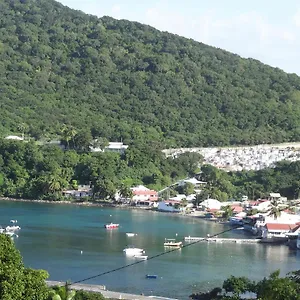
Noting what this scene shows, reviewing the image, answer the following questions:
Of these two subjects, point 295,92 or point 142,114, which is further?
point 295,92

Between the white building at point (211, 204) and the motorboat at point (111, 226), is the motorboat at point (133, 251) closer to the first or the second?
the motorboat at point (111, 226)

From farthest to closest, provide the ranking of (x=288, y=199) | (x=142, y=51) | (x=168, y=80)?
(x=142, y=51)
(x=168, y=80)
(x=288, y=199)

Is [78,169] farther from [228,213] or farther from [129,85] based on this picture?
[129,85]

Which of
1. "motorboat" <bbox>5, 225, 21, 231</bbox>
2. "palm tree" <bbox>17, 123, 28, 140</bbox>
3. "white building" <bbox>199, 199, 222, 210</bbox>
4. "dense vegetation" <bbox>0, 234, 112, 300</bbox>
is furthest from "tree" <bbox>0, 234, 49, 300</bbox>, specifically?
"palm tree" <bbox>17, 123, 28, 140</bbox>

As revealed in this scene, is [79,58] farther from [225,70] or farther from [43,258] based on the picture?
[43,258]

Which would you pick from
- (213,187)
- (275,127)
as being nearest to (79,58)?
(275,127)

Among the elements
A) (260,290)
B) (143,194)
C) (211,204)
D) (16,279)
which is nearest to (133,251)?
(260,290)

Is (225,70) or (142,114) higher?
(225,70)

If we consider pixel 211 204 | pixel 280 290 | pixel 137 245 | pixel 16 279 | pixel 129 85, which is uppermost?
pixel 129 85
